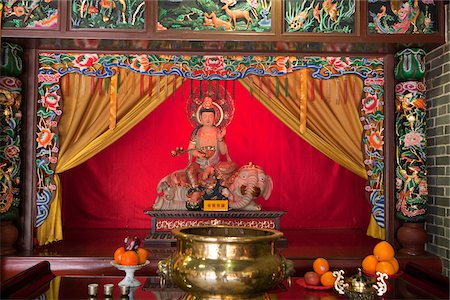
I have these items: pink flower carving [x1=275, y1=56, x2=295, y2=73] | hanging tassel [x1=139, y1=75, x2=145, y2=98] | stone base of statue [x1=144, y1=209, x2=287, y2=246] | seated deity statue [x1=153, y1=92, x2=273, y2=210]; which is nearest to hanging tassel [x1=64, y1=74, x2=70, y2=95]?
hanging tassel [x1=139, y1=75, x2=145, y2=98]

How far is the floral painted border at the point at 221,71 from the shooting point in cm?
337

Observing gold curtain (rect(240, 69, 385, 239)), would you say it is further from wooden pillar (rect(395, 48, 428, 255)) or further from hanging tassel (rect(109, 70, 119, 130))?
hanging tassel (rect(109, 70, 119, 130))

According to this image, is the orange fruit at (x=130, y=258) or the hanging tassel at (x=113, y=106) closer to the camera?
the orange fruit at (x=130, y=258)

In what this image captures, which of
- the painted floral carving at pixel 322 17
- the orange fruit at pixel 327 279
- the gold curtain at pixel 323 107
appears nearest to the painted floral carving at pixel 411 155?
the gold curtain at pixel 323 107

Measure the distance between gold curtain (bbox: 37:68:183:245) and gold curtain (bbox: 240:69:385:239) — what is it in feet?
2.30

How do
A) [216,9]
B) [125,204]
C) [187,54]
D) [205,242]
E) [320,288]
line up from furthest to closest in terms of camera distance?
[125,204]
[187,54]
[216,9]
[320,288]
[205,242]

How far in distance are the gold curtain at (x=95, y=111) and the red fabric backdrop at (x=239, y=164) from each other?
38.8 inches

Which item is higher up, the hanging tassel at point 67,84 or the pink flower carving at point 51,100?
the hanging tassel at point 67,84

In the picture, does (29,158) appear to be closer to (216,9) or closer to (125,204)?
(125,204)

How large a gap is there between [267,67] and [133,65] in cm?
98

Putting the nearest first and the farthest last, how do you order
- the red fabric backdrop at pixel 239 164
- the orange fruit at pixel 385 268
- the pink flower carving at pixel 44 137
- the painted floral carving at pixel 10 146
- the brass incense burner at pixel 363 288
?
the brass incense burner at pixel 363 288, the orange fruit at pixel 385 268, the painted floral carving at pixel 10 146, the pink flower carving at pixel 44 137, the red fabric backdrop at pixel 239 164

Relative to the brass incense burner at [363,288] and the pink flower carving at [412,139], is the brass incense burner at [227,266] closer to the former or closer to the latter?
the brass incense burner at [363,288]

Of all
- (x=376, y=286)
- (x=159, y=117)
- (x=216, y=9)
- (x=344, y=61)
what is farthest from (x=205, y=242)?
(x=159, y=117)

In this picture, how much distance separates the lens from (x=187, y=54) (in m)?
3.41
